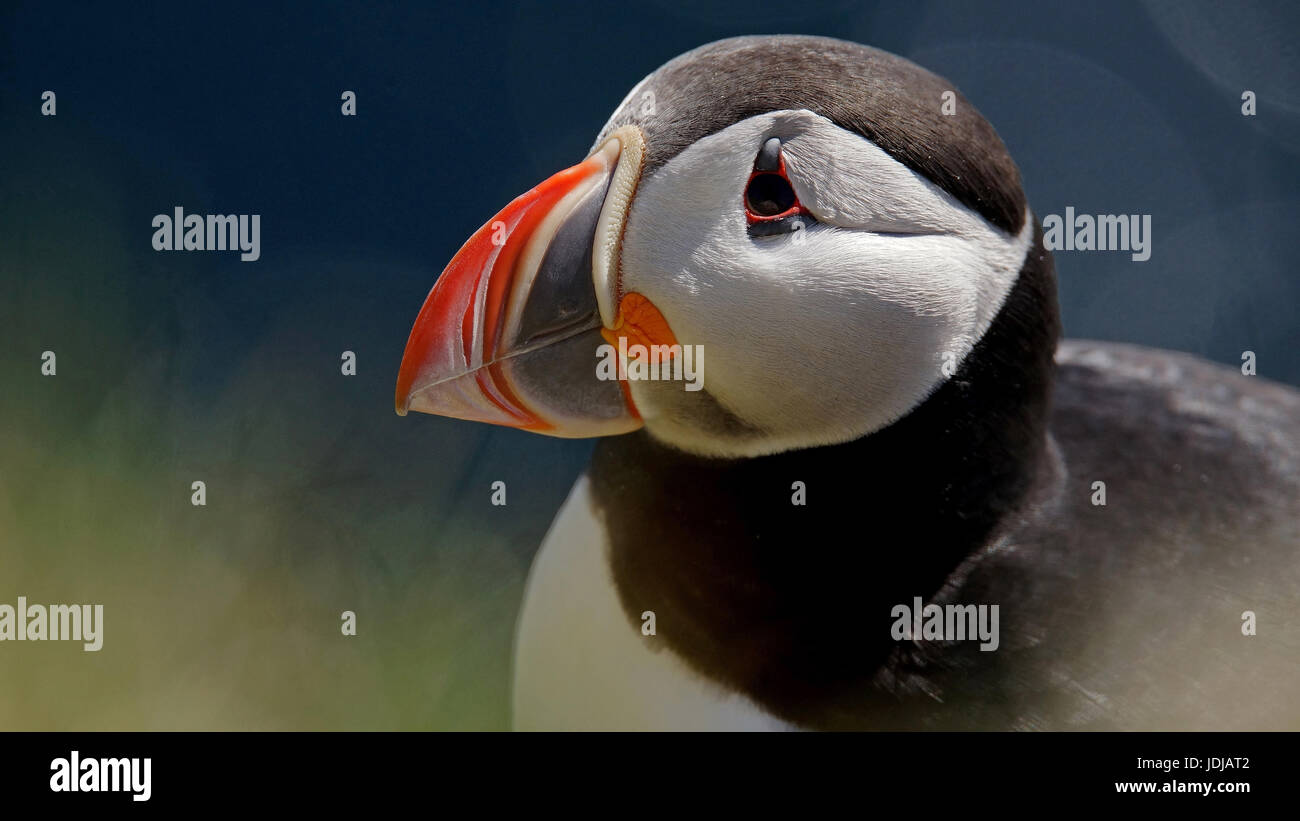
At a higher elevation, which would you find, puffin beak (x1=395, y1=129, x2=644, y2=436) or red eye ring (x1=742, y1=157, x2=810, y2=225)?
red eye ring (x1=742, y1=157, x2=810, y2=225)

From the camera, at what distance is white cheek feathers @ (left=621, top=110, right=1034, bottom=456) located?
1.84 metres

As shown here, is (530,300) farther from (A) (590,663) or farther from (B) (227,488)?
(B) (227,488)

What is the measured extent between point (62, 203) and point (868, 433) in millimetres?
2127

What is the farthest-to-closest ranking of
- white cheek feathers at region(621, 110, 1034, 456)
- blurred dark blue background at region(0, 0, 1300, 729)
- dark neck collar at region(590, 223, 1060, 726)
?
blurred dark blue background at region(0, 0, 1300, 729)
dark neck collar at region(590, 223, 1060, 726)
white cheek feathers at region(621, 110, 1034, 456)


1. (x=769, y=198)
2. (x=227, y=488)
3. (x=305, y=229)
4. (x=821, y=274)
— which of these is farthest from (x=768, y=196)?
(x=227, y=488)

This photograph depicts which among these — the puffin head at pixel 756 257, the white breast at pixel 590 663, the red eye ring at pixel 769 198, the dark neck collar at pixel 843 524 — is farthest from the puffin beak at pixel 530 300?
the white breast at pixel 590 663

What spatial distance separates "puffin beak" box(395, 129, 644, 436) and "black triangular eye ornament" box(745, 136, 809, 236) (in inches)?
7.6

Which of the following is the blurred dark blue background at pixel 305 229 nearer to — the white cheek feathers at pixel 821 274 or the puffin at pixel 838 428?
the puffin at pixel 838 428

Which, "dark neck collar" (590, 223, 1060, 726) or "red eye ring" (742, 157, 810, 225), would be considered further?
"dark neck collar" (590, 223, 1060, 726)

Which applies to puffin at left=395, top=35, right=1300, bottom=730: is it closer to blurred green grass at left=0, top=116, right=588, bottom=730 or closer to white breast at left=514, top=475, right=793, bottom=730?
white breast at left=514, top=475, right=793, bottom=730

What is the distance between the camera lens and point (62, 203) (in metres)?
2.95

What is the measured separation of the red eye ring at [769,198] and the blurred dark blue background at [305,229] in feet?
3.89

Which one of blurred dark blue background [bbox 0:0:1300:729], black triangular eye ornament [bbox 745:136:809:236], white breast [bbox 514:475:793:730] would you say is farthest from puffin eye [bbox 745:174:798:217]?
blurred dark blue background [bbox 0:0:1300:729]
